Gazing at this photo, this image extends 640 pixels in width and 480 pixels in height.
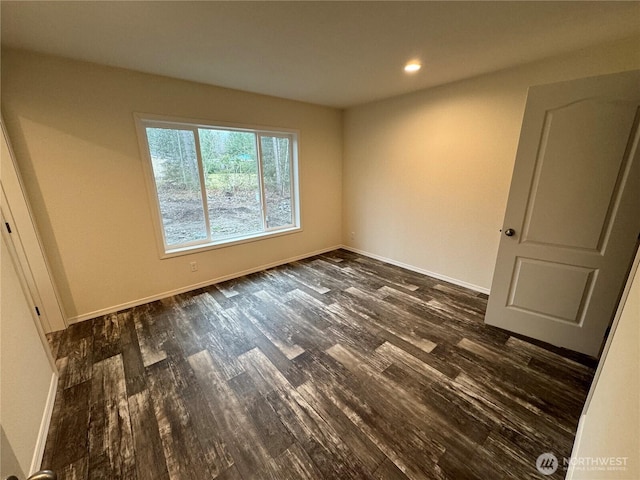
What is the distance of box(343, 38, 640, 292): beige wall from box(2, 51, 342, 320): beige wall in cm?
177

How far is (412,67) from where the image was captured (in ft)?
8.21

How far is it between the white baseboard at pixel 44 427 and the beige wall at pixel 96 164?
1.05m

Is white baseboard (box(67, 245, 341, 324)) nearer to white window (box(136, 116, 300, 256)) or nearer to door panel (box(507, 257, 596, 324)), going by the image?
white window (box(136, 116, 300, 256))

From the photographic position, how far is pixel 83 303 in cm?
260

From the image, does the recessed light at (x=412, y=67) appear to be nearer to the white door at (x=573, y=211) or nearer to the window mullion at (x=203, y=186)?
the white door at (x=573, y=211)

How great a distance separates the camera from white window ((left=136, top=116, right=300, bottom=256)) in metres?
2.91

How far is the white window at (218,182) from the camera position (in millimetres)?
2906

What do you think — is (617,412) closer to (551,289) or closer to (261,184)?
(551,289)

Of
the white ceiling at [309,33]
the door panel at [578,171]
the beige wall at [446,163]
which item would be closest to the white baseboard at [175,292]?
the beige wall at [446,163]

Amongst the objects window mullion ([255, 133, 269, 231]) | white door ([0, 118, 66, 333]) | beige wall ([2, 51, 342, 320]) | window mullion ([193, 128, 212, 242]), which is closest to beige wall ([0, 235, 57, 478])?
white door ([0, 118, 66, 333])

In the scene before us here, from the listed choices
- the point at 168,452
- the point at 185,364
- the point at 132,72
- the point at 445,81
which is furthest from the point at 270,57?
the point at 168,452

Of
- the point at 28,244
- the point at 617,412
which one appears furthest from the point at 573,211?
the point at 28,244

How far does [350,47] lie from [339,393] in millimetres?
2601

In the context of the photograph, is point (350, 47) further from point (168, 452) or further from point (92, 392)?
point (92, 392)
